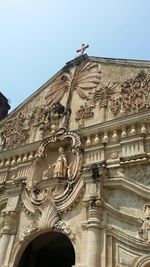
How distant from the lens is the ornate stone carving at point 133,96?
34.8 feet

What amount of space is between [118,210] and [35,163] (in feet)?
12.4

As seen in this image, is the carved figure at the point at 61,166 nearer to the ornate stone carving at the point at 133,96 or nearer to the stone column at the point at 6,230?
the stone column at the point at 6,230

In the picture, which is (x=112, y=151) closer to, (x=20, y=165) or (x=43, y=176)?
(x=43, y=176)

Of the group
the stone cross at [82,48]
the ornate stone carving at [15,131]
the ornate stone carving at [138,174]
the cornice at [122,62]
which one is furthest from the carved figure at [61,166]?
the stone cross at [82,48]

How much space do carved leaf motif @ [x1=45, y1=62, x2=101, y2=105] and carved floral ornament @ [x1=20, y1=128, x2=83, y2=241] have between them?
244cm

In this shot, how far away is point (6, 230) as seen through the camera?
32.2ft

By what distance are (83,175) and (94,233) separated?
6.13ft

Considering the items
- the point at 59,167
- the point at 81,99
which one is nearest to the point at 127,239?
the point at 59,167

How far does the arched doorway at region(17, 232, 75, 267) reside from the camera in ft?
32.6

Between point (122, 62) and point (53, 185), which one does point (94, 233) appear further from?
point (122, 62)

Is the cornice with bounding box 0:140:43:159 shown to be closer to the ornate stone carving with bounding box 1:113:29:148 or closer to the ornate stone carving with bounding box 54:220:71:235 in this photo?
the ornate stone carving with bounding box 1:113:29:148

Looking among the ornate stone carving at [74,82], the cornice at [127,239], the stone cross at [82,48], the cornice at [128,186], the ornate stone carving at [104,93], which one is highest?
the stone cross at [82,48]

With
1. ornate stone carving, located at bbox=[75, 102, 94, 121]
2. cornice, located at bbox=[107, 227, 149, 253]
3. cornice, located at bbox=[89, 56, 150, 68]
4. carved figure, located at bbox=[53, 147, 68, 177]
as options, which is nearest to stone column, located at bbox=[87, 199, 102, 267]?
cornice, located at bbox=[107, 227, 149, 253]

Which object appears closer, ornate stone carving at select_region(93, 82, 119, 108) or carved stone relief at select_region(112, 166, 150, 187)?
carved stone relief at select_region(112, 166, 150, 187)
